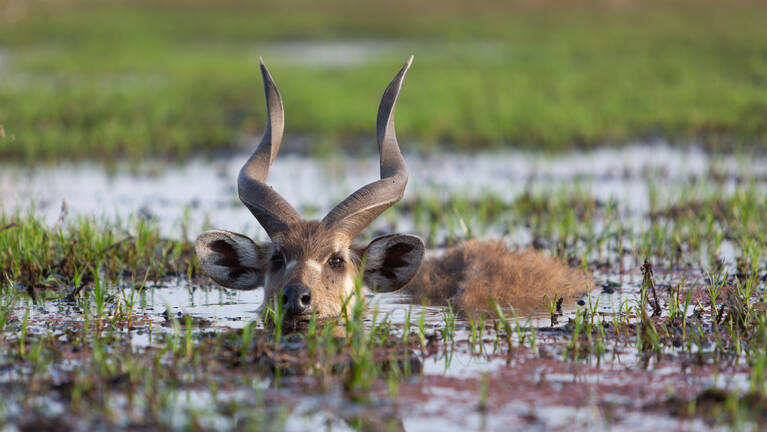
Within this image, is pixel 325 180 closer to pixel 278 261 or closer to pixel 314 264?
pixel 278 261

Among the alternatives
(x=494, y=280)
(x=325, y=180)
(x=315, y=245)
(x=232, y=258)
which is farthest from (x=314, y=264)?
(x=325, y=180)

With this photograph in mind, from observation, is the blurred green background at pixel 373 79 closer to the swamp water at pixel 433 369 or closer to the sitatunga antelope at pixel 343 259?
the swamp water at pixel 433 369

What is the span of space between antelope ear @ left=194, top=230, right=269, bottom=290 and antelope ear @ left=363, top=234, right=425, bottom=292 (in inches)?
32.3

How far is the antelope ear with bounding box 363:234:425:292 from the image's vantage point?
7902 mm

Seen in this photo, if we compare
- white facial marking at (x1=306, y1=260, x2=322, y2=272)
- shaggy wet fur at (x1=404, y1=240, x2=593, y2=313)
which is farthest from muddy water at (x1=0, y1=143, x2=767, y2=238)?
white facial marking at (x1=306, y1=260, x2=322, y2=272)

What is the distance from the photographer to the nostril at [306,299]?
7.07 meters

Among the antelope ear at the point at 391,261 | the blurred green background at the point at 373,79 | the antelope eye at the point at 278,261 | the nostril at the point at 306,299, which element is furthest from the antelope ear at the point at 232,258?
the blurred green background at the point at 373,79

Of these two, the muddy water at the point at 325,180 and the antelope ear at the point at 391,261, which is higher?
the muddy water at the point at 325,180

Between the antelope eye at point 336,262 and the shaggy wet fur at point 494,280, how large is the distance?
97cm

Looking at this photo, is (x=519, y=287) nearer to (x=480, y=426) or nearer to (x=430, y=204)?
(x=480, y=426)

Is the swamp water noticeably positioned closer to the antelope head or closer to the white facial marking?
the antelope head

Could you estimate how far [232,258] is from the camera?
8211mm

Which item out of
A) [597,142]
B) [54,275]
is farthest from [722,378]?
[597,142]

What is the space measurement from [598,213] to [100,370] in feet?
26.0
